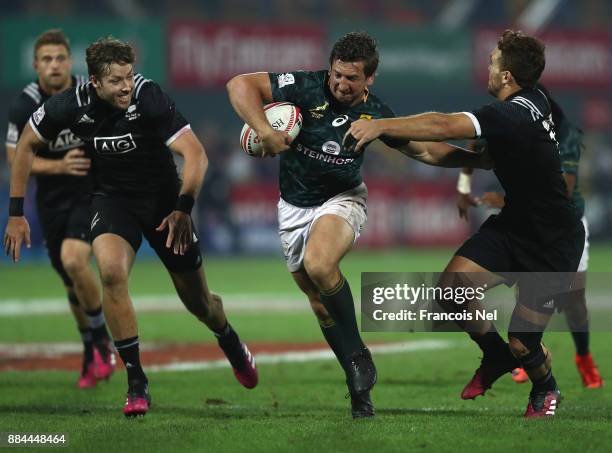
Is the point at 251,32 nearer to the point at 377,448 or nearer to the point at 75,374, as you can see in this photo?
the point at 75,374

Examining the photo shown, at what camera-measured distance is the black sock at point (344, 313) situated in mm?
6930

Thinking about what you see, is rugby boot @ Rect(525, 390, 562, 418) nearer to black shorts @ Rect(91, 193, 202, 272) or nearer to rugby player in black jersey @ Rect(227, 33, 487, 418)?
rugby player in black jersey @ Rect(227, 33, 487, 418)

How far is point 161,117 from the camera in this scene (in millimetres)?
7336

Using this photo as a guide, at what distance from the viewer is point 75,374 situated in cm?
962

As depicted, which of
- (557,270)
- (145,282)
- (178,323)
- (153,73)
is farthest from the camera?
(153,73)

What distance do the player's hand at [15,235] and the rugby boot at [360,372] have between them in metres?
2.29

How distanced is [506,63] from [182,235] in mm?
2311

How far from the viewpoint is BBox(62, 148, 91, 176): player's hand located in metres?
8.74

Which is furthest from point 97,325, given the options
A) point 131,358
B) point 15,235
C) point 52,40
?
point 52,40

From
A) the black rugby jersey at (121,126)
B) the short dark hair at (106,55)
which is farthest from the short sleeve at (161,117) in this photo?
the short dark hair at (106,55)

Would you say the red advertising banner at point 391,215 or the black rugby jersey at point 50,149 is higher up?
the black rugby jersey at point 50,149

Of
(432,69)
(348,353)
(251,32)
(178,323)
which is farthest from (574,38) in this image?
(348,353)

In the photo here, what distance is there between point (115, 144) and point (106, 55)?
63cm

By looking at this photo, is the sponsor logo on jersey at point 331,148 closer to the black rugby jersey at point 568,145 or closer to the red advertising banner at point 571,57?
the black rugby jersey at point 568,145
